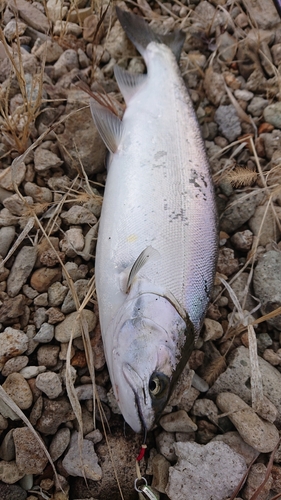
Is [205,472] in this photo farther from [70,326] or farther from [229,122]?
[229,122]

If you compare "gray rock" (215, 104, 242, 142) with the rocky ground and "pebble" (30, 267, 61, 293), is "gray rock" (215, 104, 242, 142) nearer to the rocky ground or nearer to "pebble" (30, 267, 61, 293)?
the rocky ground

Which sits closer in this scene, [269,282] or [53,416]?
[53,416]

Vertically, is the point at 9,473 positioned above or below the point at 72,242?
below

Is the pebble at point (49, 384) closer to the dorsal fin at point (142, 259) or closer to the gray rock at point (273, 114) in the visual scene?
the dorsal fin at point (142, 259)

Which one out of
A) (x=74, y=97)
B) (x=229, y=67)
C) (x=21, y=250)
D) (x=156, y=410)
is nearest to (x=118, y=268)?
(x=21, y=250)

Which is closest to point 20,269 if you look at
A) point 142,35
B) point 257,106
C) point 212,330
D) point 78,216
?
point 78,216

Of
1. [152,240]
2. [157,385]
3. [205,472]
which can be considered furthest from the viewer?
[152,240]

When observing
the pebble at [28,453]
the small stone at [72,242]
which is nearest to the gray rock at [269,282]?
the small stone at [72,242]
